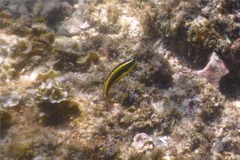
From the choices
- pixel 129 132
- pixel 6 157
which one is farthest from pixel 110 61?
pixel 6 157

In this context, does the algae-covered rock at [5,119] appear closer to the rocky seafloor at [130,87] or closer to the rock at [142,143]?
the rocky seafloor at [130,87]

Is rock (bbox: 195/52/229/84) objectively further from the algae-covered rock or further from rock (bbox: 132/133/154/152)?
the algae-covered rock

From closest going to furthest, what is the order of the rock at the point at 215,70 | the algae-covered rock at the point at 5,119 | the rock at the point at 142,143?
the algae-covered rock at the point at 5,119 < the rock at the point at 142,143 < the rock at the point at 215,70

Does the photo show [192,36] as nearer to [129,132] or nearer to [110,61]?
[110,61]

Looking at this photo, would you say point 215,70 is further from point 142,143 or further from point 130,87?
point 142,143

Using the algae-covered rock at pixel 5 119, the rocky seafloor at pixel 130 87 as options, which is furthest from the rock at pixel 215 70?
the algae-covered rock at pixel 5 119

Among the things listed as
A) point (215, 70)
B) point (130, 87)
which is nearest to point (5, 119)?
point (130, 87)

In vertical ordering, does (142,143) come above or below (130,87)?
below

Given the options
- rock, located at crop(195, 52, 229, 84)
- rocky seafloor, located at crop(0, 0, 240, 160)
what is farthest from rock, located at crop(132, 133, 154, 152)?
rock, located at crop(195, 52, 229, 84)

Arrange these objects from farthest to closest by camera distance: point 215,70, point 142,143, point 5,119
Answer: point 215,70 → point 142,143 → point 5,119
